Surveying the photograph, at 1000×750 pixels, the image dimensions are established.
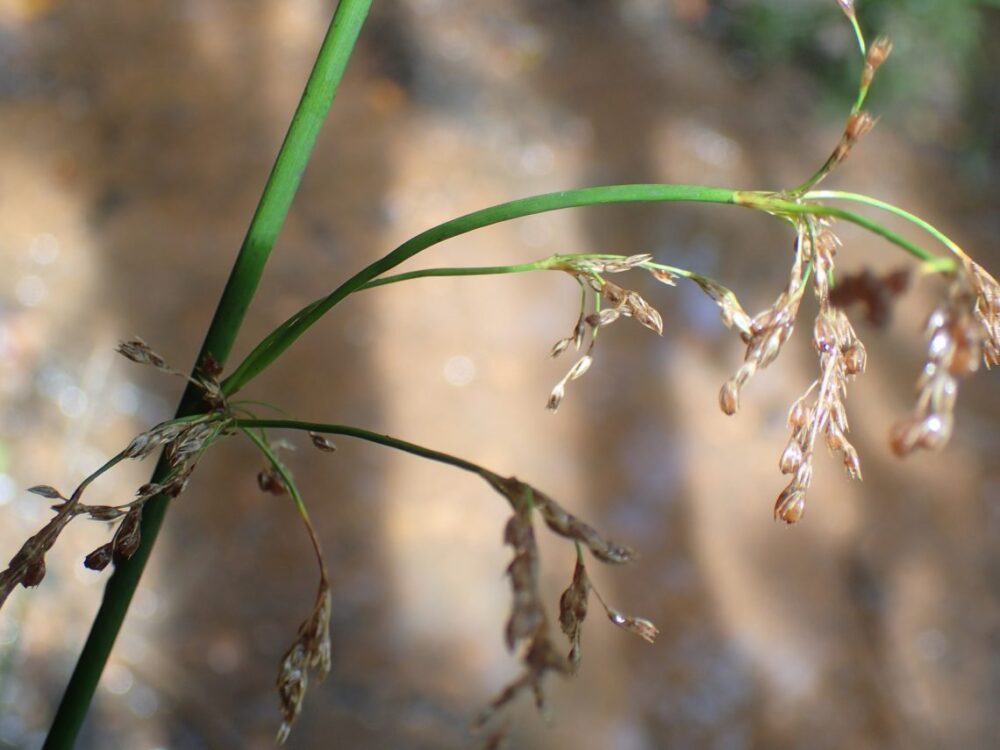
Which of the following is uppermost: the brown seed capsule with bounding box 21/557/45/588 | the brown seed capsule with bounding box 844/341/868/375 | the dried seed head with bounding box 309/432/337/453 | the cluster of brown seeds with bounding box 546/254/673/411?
the brown seed capsule with bounding box 844/341/868/375

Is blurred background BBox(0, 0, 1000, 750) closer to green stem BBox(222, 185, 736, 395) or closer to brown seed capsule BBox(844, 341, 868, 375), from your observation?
green stem BBox(222, 185, 736, 395)

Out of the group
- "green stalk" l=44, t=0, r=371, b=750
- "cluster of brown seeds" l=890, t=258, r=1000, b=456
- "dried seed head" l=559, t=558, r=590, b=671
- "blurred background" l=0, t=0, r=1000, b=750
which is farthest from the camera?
"blurred background" l=0, t=0, r=1000, b=750

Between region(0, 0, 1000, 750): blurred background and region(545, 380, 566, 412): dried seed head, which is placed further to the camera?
region(0, 0, 1000, 750): blurred background

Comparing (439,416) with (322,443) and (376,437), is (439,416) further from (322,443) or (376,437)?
(376,437)

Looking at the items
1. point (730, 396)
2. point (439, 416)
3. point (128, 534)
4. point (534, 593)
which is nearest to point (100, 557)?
point (128, 534)

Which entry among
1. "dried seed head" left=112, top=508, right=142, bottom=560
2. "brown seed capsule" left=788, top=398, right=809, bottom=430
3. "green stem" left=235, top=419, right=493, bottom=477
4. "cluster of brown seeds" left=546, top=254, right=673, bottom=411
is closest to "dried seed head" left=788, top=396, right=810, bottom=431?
"brown seed capsule" left=788, top=398, right=809, bottom=430
